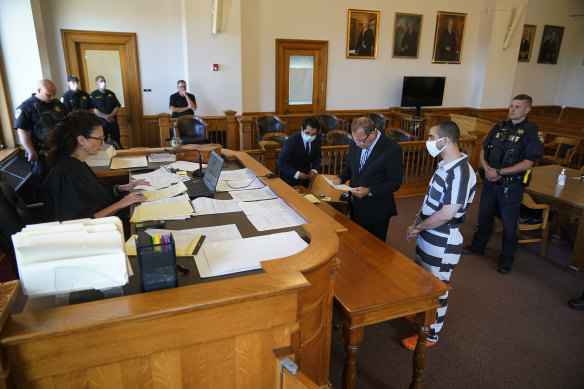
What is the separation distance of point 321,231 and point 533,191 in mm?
3159

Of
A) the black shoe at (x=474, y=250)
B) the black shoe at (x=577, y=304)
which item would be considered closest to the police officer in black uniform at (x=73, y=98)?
the black shoe at (x=474, y=250)

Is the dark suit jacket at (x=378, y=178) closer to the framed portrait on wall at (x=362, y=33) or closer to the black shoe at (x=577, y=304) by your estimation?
the black shoe at (x=577, y=304)

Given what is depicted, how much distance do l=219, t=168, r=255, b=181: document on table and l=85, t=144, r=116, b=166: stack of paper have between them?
1.02m

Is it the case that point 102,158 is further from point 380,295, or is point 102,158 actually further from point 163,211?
point 380,295

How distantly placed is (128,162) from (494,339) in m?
3.12

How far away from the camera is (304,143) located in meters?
3.67

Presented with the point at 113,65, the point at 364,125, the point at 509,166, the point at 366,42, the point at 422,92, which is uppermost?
the point at 366,42

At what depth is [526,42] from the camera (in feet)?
33.1

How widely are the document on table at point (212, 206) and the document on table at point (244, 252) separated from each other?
17.3 inches

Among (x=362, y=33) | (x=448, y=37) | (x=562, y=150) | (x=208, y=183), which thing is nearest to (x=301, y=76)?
(x=362, y=33)

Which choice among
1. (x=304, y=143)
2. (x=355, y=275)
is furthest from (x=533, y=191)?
(x=355, y=275)

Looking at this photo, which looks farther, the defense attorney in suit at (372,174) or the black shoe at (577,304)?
the black shoe at (577,304)

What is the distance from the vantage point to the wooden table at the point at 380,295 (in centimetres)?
192

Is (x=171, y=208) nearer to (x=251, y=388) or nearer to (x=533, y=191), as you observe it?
(x=251, y=388)
